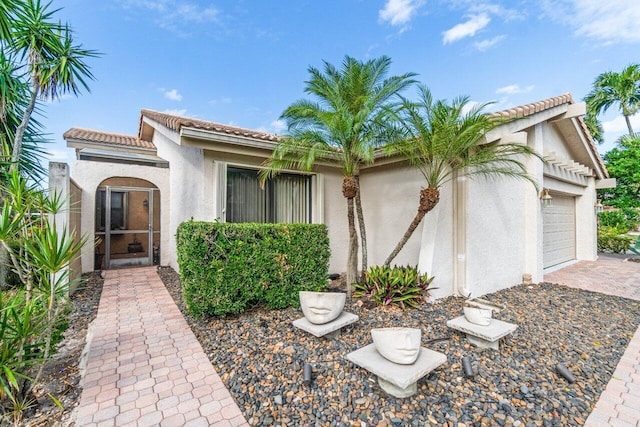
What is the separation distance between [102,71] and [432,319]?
15.3m

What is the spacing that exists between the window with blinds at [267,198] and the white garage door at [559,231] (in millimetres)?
11026

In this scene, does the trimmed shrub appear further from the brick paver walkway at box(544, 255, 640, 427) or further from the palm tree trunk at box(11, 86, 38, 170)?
the palm tree trunk at box(11, 86, 38, 170)

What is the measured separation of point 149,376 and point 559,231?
18.4m

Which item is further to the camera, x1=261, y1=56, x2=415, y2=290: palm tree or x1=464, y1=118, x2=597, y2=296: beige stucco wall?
x1=464, y1=118, x2=597, y2=296: beige stucco wall

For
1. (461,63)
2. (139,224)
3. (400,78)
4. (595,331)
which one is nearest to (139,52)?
(139,224)

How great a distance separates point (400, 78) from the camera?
A: 7.78 meters

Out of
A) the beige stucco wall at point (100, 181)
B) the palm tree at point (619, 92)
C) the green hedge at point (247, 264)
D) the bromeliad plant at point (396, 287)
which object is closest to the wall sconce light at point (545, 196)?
the bromeliad plant at point (396, 287)

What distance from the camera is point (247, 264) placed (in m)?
6.80

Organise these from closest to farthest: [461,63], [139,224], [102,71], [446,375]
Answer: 1. [446,375]
2. [102,71]
3. [139,224]
4. [461,63]

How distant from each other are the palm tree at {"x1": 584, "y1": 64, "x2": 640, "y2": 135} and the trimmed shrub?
31.0 feet

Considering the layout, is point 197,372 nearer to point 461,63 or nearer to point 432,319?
point 432,319

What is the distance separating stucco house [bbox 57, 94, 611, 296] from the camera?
8547 mm

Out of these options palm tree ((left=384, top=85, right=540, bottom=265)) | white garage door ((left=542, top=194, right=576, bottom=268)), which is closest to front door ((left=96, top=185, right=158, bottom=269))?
palm tree ((left=384, top=85, right=540, bottom=265))

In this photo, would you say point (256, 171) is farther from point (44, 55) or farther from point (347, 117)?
point (44, 55)
